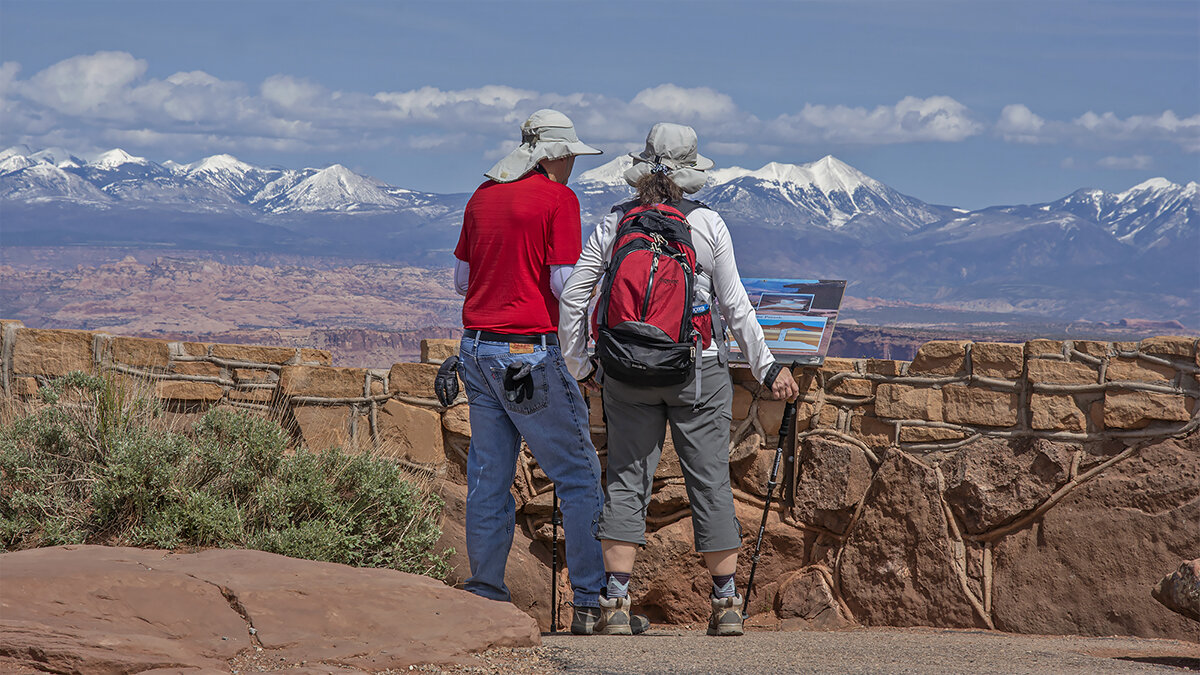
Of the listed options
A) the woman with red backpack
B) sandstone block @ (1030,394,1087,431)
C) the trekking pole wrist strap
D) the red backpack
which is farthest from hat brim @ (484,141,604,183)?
sandstone block @ (1030,394,1087,431)

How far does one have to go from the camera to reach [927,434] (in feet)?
17.7

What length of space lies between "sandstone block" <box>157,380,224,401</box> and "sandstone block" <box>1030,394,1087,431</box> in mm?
4423

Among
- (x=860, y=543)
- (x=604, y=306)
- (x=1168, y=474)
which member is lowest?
(x=860, y=543)

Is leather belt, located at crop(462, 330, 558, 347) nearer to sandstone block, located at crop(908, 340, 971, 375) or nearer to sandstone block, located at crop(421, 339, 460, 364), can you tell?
sandstone block, located at crop(421, 339, 460, 364)

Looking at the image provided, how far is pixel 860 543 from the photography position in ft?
18.0

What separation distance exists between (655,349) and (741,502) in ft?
6.79

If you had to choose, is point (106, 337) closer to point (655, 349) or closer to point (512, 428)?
point (512, 428)

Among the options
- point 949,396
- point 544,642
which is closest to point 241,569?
point 544,642

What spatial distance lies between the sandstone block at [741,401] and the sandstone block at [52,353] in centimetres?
370

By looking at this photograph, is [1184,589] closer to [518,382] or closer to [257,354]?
[518,382]

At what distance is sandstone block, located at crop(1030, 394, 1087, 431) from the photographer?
5.12 m

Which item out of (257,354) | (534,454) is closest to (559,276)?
(534,454)

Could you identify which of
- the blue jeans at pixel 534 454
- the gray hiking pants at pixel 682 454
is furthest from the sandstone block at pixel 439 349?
the gray hiking pants at pixel 682 454

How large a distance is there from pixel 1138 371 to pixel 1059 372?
13.9 inches
